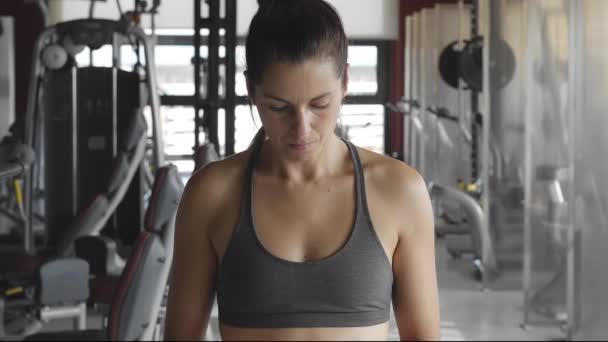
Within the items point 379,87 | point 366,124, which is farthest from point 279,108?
point 379,87

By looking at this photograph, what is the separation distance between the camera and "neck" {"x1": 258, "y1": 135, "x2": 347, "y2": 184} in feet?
2.81

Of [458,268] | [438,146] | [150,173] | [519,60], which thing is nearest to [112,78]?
[150,173]

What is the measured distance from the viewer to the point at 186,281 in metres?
0.87

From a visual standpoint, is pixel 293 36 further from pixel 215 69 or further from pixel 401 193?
pixel 215 69

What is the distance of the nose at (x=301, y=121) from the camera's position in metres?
0.78

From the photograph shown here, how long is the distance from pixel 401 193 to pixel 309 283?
13 centimetres

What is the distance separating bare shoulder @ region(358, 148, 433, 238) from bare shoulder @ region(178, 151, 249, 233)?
136mm

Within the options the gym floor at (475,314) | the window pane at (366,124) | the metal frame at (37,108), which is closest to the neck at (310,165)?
the gym floor at (475,314)

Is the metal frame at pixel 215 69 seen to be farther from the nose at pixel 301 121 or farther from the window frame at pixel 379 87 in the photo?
the nose at pixel 301 121

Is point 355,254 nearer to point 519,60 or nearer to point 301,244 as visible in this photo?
point 301,244

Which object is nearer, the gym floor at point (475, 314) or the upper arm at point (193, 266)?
the upper arm at point (193, 266)

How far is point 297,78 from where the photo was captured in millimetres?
788

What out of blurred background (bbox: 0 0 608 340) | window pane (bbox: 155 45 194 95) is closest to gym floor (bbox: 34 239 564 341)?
blurred background (bbox: 0 0 608 340)

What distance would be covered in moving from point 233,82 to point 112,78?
1.02 m
